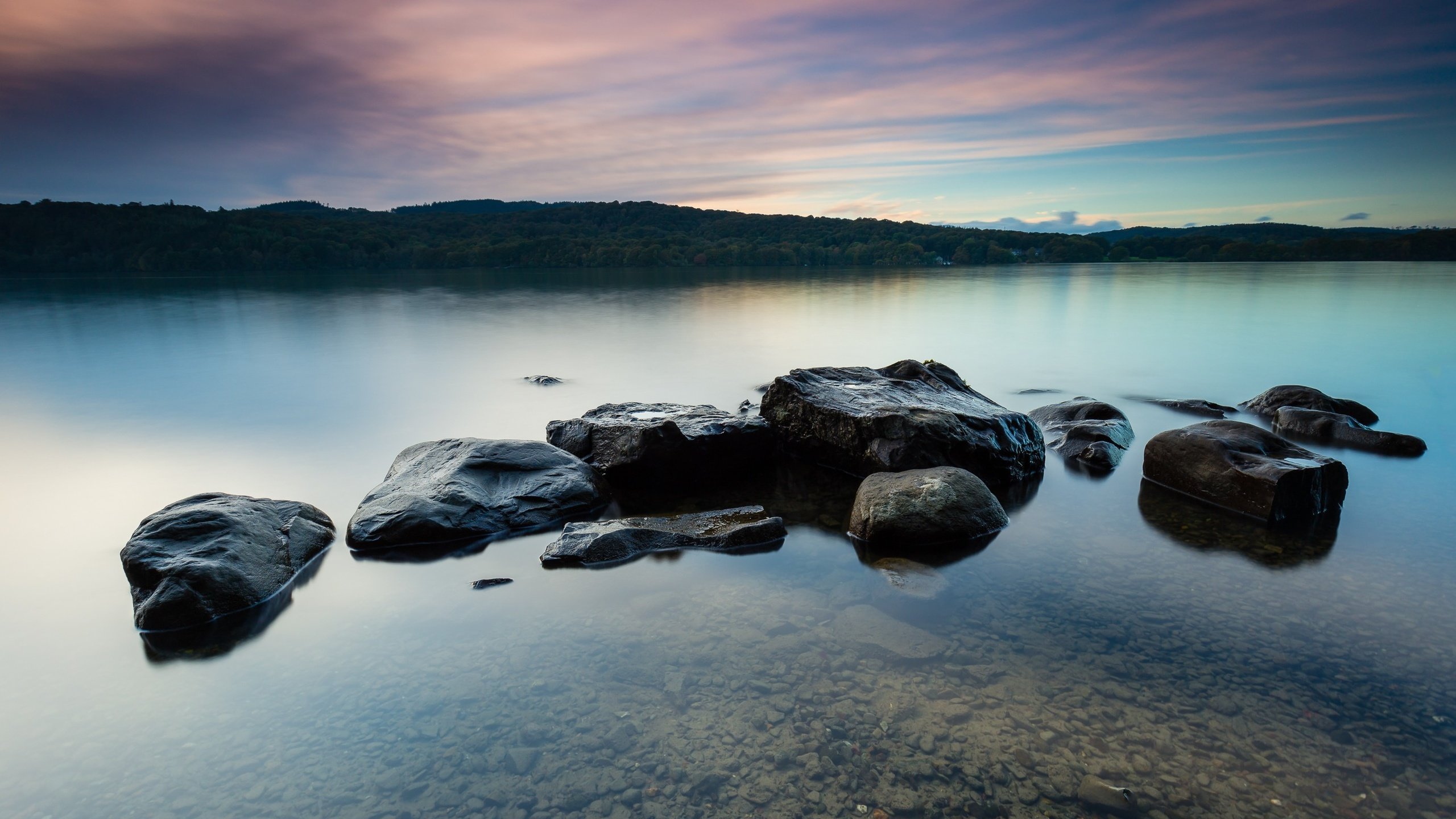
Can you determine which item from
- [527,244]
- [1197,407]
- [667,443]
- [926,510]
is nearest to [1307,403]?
[1197,407]

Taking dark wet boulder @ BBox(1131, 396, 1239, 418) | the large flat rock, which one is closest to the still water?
the large flat rock

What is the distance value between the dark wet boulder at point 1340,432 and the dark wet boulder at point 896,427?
14.5ft

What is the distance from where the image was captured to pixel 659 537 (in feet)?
20.8

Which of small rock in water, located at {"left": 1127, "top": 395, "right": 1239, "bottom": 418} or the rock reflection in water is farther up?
small rock in water, located at {"left": 1127, "top": 395, "right": 1239, "bottom": 418}

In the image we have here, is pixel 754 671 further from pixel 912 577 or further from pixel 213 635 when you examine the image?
pixel 213 635

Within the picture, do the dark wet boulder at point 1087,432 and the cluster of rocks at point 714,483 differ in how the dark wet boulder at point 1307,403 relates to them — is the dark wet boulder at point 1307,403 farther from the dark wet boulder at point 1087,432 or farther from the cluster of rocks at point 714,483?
the dark wet boulder at point 1087,432

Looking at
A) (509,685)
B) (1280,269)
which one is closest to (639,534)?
(509,685)

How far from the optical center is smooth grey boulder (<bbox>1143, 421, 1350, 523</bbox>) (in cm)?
670

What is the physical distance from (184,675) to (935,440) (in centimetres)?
677

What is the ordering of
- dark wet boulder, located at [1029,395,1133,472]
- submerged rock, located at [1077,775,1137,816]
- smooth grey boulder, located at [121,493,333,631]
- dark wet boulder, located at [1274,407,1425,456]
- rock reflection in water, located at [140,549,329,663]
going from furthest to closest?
dark wet boulder, located at [1274,407,1425,456] < dark wet boulder, located at [1029,395,1133,472] < smooth grey boulder, located at [121,493,333,631] < rock reflection in water, located at [140,549,329,663] < submerged rock, located at [1077,775,1137,816]

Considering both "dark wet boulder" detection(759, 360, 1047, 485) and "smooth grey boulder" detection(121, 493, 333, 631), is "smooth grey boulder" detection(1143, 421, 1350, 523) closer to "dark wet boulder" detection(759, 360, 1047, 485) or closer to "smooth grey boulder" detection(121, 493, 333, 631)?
"dark wet boulder" detection(759, 360, 1047, 485)

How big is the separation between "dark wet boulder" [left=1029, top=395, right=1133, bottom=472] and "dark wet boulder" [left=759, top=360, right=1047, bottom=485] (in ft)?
2.20

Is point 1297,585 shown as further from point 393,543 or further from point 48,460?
point 48,460

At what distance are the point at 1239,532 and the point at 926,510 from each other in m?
2.86
